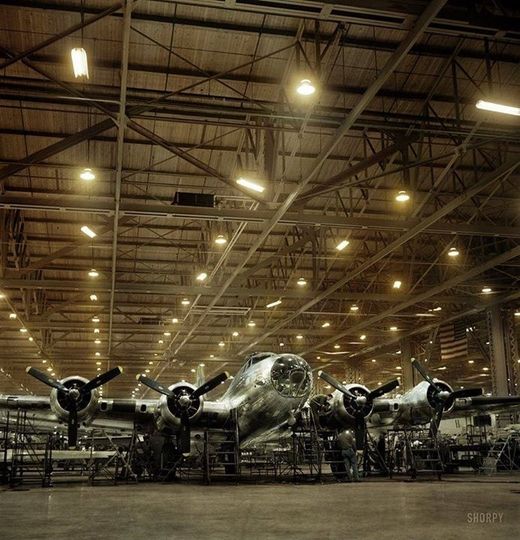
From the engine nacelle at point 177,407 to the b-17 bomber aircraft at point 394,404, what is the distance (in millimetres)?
4837

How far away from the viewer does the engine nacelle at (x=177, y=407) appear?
20688 mm

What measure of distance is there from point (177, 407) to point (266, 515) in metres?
10.8

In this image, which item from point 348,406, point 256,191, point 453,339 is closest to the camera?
point 256,191

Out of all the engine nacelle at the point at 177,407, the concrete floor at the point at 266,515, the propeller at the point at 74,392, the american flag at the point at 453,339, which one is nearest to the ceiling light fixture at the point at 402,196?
the concrete floor at the point at 266,515

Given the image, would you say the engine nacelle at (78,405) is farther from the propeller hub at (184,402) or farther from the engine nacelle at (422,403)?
the engine nacelle at (422,403)

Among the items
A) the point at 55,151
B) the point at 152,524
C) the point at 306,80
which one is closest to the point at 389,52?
the point at 306,80

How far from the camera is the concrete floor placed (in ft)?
26.8

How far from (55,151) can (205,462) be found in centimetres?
1114

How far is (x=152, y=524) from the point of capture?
9188mm

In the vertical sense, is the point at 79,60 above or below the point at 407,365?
above

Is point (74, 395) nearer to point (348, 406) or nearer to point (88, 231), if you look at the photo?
point (88, 231)

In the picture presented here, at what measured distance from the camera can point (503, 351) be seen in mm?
32344

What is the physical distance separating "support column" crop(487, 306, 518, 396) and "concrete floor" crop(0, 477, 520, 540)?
17.8 m

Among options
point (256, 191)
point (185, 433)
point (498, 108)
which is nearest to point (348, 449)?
point (185, 433)
